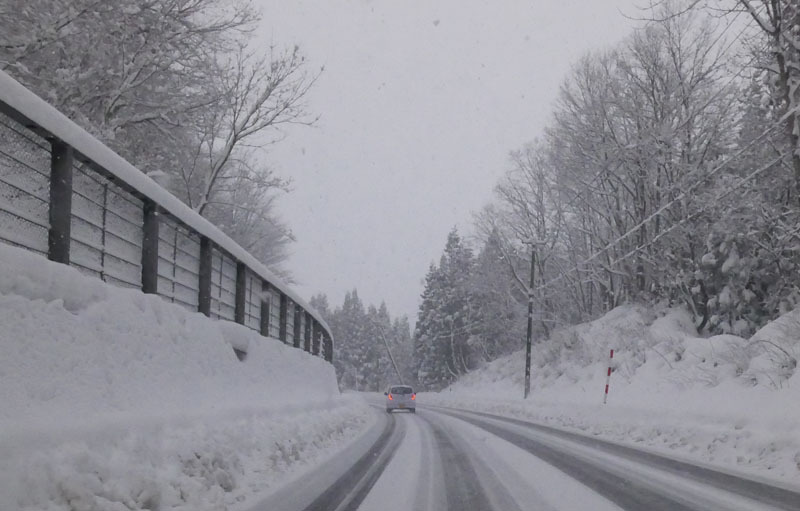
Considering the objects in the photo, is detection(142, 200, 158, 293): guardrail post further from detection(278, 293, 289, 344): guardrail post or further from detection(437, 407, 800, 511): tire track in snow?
detection(278, 293, 289, 344): guardrail post

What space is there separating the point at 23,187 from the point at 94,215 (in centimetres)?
111

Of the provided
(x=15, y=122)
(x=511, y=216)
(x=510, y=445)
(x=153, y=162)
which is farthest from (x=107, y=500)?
(x=511, y=216)

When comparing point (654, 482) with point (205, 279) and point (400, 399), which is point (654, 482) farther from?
point (400, 399)

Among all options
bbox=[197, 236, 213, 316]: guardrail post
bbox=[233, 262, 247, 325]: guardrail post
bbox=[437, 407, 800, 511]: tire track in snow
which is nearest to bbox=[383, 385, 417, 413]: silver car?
bbox=[437, 407, 800, 511]: tire track in snow

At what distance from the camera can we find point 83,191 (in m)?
6.16

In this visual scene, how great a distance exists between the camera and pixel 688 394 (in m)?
16.2

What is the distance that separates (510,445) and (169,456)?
9104mm

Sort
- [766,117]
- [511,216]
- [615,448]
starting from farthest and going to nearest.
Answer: [511,216]
[766,117]
[615,448]

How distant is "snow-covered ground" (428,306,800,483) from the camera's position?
34.3 feet

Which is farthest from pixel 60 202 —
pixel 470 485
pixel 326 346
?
Result: pixel 326 346

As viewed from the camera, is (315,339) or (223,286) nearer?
(223,286)

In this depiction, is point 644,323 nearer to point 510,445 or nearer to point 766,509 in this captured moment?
point 510,445

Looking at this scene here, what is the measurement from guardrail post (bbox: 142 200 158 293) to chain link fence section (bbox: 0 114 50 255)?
1.80 meters

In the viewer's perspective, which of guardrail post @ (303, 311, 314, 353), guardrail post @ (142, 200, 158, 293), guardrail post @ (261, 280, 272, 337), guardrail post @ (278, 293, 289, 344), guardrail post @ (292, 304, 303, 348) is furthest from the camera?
guardrail post @ (303, 311, 314, 353)
